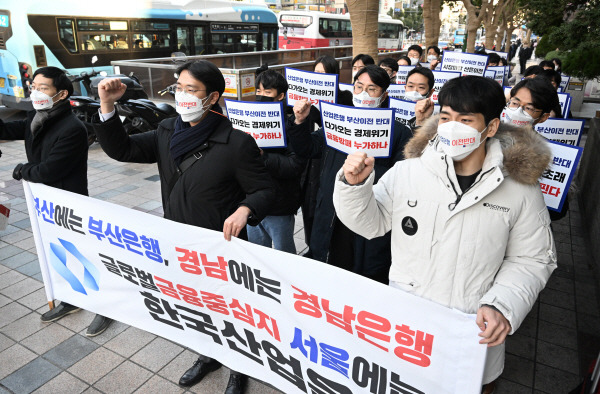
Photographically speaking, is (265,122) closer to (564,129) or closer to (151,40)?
(564,129)

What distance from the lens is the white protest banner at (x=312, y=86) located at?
16.9ft

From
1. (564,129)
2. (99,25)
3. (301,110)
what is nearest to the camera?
(301,110)

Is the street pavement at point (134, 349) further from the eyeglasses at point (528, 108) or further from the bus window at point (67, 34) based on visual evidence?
the bus window at point (67, 34)

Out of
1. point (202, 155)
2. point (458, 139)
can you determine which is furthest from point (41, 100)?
point (458, 139)

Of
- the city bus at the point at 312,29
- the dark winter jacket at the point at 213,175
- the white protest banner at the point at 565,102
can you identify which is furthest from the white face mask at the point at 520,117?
the city bus at the point at 312,29

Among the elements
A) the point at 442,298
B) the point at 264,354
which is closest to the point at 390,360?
the point at 442,298

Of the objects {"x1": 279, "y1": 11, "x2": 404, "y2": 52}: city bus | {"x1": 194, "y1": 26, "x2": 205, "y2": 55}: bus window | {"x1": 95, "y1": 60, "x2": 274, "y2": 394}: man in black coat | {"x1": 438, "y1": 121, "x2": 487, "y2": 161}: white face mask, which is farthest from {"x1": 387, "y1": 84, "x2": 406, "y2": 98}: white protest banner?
{"x1": 279, "y1": 11, "x2": 404, "y2": 52}: city bus

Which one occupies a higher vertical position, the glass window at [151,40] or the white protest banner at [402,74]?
the glass window at [151,40]

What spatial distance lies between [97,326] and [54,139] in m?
1.42

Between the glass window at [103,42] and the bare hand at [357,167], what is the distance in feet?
40.6

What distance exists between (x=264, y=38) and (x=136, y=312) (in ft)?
57.0

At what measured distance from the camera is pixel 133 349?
10.6 ft

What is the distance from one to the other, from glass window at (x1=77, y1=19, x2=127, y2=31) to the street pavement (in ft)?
29.8

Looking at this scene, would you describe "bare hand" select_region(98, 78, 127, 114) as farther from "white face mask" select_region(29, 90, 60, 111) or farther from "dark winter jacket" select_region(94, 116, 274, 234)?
"white face mask" select_region(29, 90, 60, 111)
